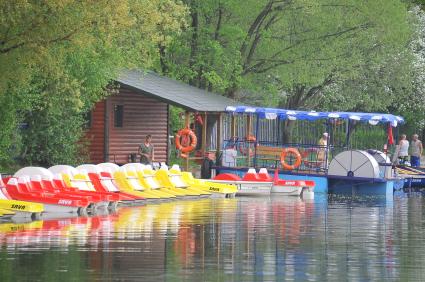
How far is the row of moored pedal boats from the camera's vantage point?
3347 centimetres

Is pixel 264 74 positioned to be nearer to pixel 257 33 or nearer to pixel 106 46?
pixel 257 33

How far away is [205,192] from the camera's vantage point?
142 feet

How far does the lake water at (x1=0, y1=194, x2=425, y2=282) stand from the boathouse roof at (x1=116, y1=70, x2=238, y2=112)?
12.8 meters

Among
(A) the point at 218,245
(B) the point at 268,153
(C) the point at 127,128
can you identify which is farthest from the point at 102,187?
(C) the point at 127,128

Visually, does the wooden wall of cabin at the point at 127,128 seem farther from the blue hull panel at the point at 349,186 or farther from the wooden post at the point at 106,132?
the blue hull panel at the point at 349,186

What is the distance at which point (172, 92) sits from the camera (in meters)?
53.4

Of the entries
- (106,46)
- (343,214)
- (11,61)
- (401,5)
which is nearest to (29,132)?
(106,46)

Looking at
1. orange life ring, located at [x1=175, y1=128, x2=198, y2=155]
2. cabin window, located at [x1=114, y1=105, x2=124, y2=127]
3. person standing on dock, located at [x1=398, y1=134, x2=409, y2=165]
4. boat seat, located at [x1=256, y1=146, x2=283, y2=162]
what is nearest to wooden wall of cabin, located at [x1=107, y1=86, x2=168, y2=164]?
cabin window, located at [x1=114, y1=105, x2=124, y2=127]

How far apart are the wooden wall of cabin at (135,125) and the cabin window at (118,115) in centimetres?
15

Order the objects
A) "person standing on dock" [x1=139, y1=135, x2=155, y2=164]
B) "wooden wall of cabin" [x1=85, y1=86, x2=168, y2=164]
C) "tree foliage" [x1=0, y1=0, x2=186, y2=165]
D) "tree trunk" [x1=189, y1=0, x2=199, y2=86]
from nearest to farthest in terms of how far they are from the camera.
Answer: "tree foliage" [x1=0, y1=0, x2=186, y2=165] < "person standing on dock" [x1=139, y1=135, x2=155, y2=164] < "wooden wall of cabin" [x1=85, y1=86, x2=168, y2=164] < "tree trunk" [x1=189, y1=0, x2=199, y2=86]

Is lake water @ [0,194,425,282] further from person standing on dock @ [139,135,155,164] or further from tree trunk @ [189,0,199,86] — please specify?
tree trunk @ [189,0,199,86]

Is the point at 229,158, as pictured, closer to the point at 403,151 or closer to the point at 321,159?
the point at 321,159

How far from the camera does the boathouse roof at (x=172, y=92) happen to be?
50.6 metres

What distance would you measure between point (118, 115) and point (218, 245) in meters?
27.8
